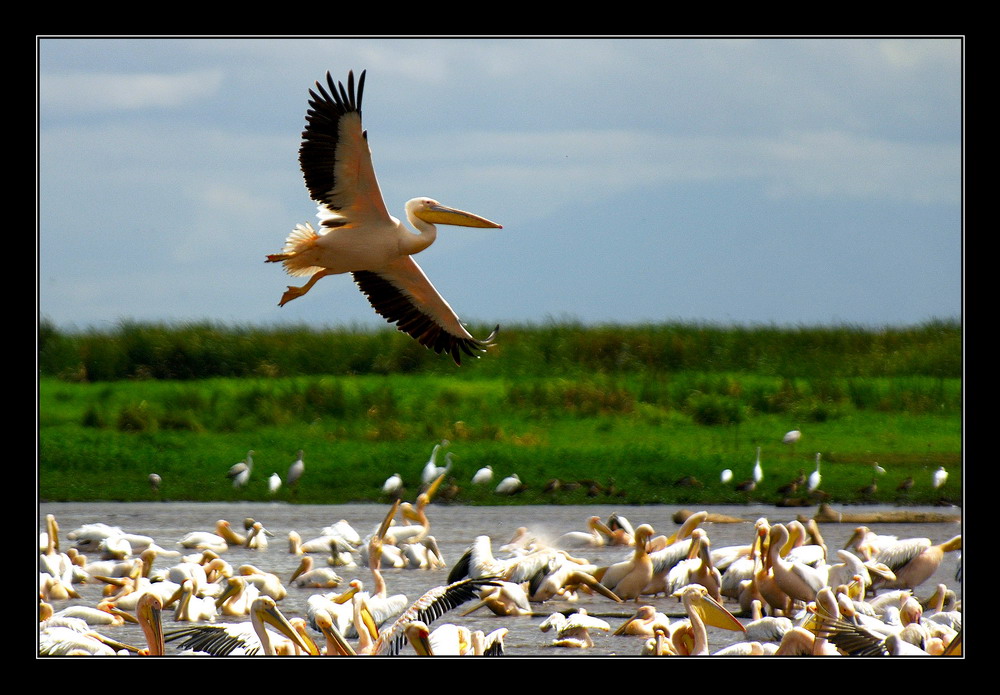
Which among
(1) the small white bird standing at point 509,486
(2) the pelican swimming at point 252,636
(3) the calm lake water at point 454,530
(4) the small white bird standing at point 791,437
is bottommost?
(3) the calm lake water at point 454,530

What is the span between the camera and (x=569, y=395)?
14016 mm

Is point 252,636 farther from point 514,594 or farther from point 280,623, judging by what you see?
point 514,594

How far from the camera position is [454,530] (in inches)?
395

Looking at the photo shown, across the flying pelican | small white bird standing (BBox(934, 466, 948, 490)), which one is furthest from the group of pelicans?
small white bird standing (BBox(934, 466, 948, 490))

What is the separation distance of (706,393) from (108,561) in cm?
768

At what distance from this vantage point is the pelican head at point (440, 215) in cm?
708

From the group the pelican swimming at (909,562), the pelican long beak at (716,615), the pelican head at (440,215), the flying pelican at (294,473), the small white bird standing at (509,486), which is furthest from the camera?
the flying pelican at (294,473)

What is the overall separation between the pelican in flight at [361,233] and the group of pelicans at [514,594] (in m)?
1.26

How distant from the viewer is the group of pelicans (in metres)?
5.51

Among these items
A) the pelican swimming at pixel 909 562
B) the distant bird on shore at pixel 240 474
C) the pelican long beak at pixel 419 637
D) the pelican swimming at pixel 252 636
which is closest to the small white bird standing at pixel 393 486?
the distant bird on shore at pixel 240 474

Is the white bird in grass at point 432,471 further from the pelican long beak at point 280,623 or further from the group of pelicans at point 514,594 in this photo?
the pelican long beak at point 280,623

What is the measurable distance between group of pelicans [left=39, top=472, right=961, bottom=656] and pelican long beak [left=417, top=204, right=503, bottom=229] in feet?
5.44

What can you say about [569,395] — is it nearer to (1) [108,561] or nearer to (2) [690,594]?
(1) [108,561]

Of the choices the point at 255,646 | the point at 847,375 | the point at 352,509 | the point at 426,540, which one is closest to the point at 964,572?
the point at 255,646
